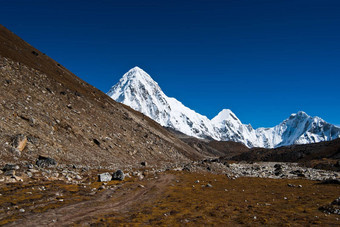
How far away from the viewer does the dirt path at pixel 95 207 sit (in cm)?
1443

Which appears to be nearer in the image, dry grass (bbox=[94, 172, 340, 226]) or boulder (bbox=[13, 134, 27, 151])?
dry grass (bbox=[94, 172, 340, 226])

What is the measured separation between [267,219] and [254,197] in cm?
969

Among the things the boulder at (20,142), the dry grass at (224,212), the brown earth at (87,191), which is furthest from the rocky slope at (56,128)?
the dry grass at (224,212)

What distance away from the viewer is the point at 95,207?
18109 millimetres

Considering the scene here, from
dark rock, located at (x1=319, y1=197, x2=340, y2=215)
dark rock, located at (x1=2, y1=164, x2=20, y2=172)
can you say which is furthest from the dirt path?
dark rock, located at (x1=319, y1=197, x2=340, y2=215)

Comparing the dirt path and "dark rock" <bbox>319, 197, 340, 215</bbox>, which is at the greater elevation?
the dirt path

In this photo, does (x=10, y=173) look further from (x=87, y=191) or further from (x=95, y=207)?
(x=95, y=207)

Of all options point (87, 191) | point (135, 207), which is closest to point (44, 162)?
point (87, 191)

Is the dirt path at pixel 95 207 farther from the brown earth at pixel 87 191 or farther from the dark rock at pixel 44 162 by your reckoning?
the dark rock at pixel 44 162

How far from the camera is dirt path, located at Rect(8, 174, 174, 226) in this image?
1443 centimetres

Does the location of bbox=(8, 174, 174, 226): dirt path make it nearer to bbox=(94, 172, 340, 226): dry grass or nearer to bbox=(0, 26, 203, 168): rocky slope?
bbox=(94, 172, 340, 226): dry grass

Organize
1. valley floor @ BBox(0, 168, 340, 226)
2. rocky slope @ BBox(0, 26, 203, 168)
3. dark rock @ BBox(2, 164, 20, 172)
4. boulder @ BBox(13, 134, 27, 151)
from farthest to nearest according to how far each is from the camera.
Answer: rocky slope @ BBox(0, 26, 203, 168)
boulder @ BBox(13, 134, 27, 151)
dark rock @ BBox(2, 164, 20, 172)
valley floor @ BBox(0, 168, 340, 226)

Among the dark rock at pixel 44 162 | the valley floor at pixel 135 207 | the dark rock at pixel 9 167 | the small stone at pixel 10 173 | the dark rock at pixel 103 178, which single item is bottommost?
the valley floor at pixel 135 207

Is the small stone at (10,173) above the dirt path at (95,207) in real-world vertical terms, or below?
above
